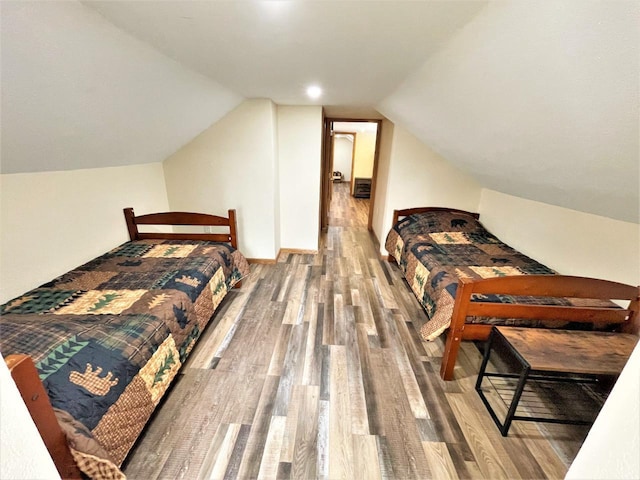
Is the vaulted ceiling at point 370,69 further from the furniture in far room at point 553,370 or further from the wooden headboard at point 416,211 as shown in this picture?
the wooden headboard at point 416,211

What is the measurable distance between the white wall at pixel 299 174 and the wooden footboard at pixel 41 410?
118 inches

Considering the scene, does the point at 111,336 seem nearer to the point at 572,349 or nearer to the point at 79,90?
the point at 79,90

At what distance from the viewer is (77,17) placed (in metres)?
1.07

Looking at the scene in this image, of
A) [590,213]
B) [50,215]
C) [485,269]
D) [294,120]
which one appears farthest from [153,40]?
[590,213]

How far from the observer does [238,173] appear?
3145mm

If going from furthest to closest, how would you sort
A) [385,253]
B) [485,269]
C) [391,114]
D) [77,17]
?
[385,253]
[391,114]
[485,269]
[77,17]

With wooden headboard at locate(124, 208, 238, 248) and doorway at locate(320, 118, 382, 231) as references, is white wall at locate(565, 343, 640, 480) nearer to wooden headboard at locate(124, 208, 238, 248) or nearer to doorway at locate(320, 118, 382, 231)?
wooden headboard at locate(124, 208, 238, 248)

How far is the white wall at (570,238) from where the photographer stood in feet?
5.77

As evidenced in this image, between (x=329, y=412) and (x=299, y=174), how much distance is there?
272cm

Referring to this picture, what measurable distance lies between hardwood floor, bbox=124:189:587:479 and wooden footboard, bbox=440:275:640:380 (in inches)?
18.7

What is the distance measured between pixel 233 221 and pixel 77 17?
1710 mm

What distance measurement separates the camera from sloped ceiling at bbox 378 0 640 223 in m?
0.86

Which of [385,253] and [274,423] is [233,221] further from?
[385,253]

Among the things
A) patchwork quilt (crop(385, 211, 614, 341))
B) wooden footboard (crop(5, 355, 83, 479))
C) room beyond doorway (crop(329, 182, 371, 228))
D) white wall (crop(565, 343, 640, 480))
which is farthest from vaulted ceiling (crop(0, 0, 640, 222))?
room beyond doorway (crop(329, 182, 371, 228))
